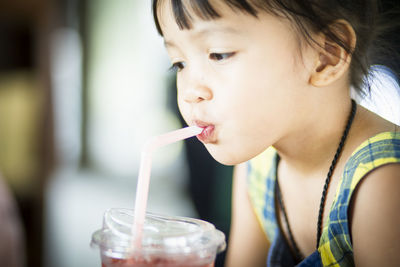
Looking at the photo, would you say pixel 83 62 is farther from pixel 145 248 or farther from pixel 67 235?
pixel 145 248

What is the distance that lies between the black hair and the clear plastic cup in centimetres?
27

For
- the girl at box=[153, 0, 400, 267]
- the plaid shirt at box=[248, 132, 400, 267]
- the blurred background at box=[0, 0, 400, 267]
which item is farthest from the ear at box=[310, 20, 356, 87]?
the blurred background at box=[0, 0, 400, 267]

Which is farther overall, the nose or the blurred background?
the blurred background

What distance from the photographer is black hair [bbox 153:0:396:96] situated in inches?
21.6

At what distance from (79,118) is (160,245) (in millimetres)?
2341

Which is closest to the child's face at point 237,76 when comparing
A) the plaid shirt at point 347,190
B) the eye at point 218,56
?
the eye at point 218,56

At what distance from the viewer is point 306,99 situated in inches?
24.6

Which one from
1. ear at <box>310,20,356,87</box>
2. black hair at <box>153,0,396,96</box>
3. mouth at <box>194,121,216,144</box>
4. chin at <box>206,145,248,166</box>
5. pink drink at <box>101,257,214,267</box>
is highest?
black hair at <box>153,0,396,96</box>

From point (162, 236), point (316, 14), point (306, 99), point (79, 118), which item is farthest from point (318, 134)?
point (79, 118)

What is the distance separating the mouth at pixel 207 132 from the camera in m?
0.58

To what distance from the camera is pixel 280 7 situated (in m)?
0.56

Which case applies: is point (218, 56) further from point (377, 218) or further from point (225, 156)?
point (377, 218)

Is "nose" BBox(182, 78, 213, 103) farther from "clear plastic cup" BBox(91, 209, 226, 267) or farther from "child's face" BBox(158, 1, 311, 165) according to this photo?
"clear plastic cup" BBox(91, 209, 226, 267)

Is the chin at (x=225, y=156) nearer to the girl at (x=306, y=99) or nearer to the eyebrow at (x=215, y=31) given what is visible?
the girl at (x=306, y=99)
